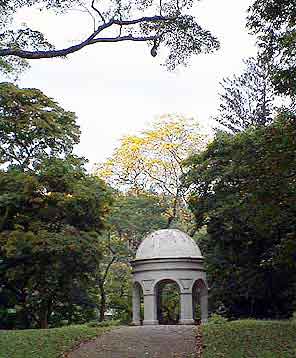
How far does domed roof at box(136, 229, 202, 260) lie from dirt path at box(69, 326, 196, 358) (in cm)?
409

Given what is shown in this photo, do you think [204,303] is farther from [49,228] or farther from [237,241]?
[49,228]

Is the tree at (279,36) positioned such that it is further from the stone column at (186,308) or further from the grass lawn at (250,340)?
the stone column at (186,308)

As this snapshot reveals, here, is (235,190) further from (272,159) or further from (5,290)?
(5,290)

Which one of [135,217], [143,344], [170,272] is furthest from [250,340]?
[135,217]

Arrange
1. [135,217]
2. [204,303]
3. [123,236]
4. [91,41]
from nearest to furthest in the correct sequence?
1. [91,41]
2. [204,303]
3. [135,217]
4. [123,236]

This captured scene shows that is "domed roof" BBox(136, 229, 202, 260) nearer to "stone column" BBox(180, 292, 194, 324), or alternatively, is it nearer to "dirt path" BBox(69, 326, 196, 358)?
"stone column" BBox(180, 292, 194, 324)

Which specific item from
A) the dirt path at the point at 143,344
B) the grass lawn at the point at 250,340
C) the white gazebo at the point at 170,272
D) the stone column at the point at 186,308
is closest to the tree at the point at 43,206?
the white gazebo at the point at 170,272

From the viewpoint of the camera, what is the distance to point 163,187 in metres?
27.8

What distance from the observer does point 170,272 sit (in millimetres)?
18703

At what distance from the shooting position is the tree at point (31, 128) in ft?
59.2

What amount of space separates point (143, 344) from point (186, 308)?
551cm

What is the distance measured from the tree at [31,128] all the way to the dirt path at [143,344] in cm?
687

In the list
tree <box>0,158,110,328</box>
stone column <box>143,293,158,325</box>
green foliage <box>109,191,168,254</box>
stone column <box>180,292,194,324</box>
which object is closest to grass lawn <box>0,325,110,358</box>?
tree <box>0,158,110,328</box>

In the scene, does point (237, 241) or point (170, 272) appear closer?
point (237, 241)
